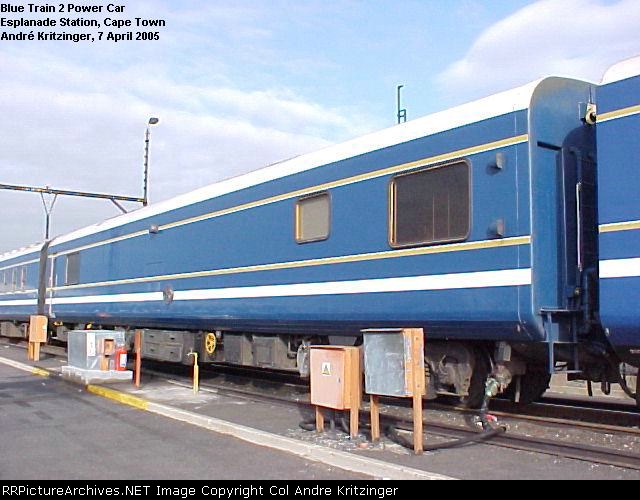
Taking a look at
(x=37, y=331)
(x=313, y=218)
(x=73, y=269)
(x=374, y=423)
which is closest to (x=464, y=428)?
(x=374, y=423)

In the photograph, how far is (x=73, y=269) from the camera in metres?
18.7

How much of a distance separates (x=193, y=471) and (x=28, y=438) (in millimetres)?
2588

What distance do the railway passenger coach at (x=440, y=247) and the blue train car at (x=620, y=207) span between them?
536mm

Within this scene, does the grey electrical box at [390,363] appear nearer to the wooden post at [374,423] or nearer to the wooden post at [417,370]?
the wooden post at [417,370]

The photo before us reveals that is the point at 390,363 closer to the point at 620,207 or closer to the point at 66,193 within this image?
the point at 620,207

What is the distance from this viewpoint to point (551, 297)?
22.7 ft

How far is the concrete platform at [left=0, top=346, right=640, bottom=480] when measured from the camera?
5.75m

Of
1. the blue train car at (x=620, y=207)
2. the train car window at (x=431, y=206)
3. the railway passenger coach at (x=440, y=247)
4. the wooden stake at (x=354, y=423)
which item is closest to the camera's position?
the blue train car at (x=620, y=207)

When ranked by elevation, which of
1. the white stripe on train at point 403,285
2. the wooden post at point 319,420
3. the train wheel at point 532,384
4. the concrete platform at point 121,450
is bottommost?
the concrete platform at point 121,450

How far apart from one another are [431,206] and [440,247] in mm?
484

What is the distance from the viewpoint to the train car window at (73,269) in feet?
60.0

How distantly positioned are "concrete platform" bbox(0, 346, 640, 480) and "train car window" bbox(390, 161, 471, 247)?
231cm

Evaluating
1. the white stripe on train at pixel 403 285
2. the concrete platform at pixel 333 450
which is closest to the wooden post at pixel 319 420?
the concrete platform at pixel 333 450

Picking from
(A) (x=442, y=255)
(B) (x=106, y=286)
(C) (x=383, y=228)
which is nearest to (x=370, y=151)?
(C) (x=383, y=228)
